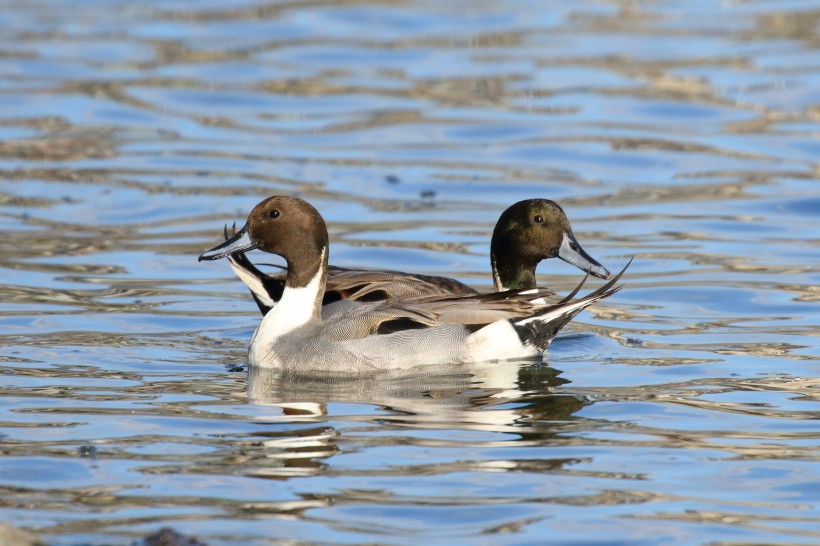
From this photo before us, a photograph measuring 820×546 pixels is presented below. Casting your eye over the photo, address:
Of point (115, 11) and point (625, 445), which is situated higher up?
point (115, 11)

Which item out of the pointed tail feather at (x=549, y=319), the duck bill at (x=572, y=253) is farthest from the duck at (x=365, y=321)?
the duck bill at (x=572, y=253)

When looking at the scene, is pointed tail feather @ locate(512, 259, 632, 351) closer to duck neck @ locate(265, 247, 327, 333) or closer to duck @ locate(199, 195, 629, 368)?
duck @ locate(199, 195, 629, 368)

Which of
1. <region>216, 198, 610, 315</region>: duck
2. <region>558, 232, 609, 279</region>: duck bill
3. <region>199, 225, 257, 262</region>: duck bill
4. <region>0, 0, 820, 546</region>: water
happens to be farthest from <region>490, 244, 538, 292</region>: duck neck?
<region>199, 225, 257, 262</region>: duck bill

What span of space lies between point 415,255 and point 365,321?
10.9 ft

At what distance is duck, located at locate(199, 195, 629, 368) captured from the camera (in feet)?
28.0

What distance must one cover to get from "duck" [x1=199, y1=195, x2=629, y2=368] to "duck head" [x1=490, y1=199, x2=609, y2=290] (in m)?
0.63

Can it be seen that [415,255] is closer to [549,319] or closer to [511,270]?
[511,270]

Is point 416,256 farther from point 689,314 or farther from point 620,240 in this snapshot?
point 689,314

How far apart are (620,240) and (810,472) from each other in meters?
5.87

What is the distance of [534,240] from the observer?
30.7 ft

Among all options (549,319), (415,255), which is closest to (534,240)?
(549,319)

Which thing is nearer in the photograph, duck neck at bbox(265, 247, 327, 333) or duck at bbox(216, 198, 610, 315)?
duck neck at bbox(265, 247, 327, 333)

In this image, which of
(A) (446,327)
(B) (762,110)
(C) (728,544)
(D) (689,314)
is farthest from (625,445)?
(B) (762,110)

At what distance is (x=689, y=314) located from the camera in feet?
33.1
